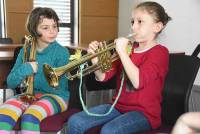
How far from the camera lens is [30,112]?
1.59 metres

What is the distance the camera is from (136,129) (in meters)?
1.42

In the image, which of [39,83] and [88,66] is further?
[39,83]

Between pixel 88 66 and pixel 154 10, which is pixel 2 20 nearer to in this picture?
pixel 88 66

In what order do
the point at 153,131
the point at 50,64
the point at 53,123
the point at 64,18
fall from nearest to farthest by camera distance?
the point at 153,131 < the point at 53,123 < the point at 50,64 < the point at 64,18

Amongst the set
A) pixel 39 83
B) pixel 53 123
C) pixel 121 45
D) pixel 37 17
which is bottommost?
pixel 53 123

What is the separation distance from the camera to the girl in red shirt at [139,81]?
141 cm

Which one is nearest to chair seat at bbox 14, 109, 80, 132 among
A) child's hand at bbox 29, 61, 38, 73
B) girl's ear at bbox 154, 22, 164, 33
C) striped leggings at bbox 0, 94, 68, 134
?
striped leggings at bbox 0, 94, 68, 134

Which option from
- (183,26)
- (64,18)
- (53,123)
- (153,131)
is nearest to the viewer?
(153,131)

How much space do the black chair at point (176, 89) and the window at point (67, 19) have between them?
3263mm

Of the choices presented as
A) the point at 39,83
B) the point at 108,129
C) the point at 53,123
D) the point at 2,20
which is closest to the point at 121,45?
the point at 108,129

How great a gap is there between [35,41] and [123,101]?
2.48 feet

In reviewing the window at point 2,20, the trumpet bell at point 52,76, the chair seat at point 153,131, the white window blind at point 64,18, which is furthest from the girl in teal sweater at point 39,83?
the white window blind at point 64,18

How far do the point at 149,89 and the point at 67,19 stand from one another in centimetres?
354

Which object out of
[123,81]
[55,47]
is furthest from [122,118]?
[55,47]
